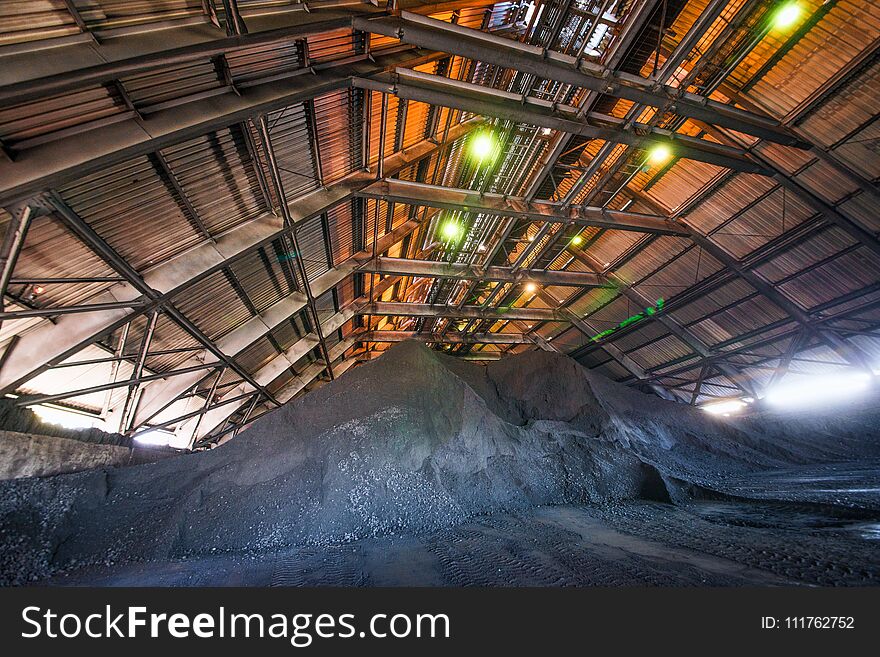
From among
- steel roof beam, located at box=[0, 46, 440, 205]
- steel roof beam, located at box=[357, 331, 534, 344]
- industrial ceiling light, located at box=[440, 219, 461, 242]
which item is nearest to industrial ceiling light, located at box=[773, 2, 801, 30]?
steel roof beam, located at box=[0, 46, 440, 205]

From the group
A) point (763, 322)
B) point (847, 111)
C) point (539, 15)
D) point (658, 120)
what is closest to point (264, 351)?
point (539, 15)

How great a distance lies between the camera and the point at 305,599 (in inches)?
124

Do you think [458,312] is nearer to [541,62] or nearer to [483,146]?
[483,146]

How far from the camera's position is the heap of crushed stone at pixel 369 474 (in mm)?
5383

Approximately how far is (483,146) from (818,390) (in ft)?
59.2

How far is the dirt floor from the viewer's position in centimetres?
368

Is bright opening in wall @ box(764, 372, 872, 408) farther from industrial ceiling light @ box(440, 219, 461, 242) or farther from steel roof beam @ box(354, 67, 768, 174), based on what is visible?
industrial ceiling light @ box(440, 219, 461, 242)

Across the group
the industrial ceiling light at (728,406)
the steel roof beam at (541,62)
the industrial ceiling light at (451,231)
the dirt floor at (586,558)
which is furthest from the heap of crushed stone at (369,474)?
the industrial ceiling light at (728,406)

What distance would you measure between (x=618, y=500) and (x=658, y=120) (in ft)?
27.5

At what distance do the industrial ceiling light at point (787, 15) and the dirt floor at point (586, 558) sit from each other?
924 centimetres

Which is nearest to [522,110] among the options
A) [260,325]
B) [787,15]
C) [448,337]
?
[787,15]

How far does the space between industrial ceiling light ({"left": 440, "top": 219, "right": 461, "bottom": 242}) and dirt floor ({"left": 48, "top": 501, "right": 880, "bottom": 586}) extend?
9.45 metres

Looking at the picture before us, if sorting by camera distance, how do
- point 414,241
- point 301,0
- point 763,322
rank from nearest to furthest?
point 301,0
point 414,241
point 763,322

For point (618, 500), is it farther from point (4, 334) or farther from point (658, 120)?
point (4, 334)
